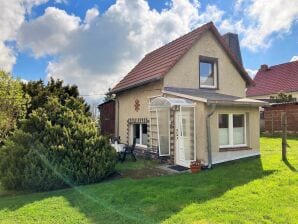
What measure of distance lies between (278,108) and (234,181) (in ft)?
62.5

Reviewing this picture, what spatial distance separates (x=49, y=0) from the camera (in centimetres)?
1406

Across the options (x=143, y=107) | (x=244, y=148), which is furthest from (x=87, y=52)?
(x=244, y=148)

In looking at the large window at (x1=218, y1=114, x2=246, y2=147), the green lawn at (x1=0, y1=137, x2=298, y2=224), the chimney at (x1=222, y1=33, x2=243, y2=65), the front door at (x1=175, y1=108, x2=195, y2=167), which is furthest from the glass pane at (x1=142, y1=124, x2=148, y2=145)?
the chimney at (x1=222, y1=33, x2=243, y2=65)

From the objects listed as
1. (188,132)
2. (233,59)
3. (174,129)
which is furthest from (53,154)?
(233,59)

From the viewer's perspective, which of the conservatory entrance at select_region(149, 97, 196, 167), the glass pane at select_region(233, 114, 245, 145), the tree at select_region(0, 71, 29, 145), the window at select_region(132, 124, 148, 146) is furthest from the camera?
the window at select_region(132, 124, 148, 146)

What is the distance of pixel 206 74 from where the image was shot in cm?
1499

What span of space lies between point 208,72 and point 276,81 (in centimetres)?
2460

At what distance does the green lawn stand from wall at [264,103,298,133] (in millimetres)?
16160

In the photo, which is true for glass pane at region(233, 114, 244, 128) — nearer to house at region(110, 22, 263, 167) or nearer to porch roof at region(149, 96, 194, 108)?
house at region(110, 22, 263, 167)

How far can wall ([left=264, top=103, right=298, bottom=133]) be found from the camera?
24109 mm

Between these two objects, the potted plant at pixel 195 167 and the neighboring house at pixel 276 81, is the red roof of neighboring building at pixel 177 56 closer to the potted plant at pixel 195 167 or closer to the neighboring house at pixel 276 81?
the potted plant at pixel 195 167

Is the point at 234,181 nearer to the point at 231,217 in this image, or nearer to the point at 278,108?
the point at 231,217

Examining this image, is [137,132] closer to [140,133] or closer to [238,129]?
[140,133]

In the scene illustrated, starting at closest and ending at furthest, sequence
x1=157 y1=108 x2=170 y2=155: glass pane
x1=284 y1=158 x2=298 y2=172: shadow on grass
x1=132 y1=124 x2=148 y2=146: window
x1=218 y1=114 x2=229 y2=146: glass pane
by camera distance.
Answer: x1=284 y1=158 x2=298 y2=172: shadow on grass
x1=218 y1=114 x2=229 y2=146: glass pane
x1=157 y1=108 x2=170 y2=155: glass pane
x1=132 y1=124 x2=148 y2=146: window
